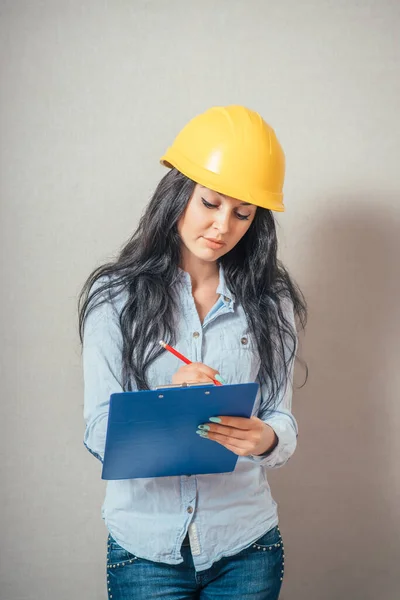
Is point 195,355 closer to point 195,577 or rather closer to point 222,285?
point 222,285

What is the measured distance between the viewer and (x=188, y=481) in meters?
1.38

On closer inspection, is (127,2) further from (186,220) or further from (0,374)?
(0,374)

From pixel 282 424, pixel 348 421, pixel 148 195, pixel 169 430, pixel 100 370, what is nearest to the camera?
pixel 169 430

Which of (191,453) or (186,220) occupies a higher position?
(186,220)

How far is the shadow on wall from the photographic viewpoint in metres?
2.02

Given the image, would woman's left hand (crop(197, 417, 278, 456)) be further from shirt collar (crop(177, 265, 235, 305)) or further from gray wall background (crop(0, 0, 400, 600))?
gray wall background (crop(0, 0, 400, 600))

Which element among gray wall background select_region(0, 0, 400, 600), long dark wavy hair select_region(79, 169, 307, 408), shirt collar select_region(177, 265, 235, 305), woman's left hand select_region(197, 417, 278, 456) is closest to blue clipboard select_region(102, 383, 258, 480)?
woman's left hand select_region(197, 417, 278, 456)

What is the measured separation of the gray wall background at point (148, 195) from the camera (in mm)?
1811

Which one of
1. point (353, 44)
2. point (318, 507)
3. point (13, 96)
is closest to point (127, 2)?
point (13, 96)

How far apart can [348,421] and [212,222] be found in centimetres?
96

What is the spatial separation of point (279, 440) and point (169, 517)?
0.86 feet

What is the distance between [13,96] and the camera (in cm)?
178

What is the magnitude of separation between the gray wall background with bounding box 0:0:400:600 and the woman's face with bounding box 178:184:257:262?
20.5 inches

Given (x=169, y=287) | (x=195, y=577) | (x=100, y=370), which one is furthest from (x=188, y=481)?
(x=169, y=287)
